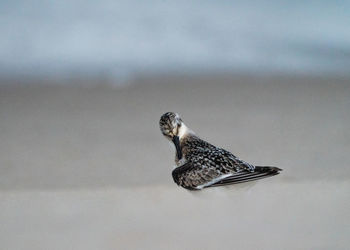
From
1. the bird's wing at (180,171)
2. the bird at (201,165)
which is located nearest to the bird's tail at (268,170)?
the bird at (201,165)

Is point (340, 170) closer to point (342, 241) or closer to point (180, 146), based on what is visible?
point (342, 241)

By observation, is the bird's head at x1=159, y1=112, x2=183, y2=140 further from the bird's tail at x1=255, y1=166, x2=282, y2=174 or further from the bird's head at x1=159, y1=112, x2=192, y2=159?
the bird's tail at x1=255, y1=166, x2=282, y2=174

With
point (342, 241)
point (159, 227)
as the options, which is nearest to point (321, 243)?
point (342, 241)

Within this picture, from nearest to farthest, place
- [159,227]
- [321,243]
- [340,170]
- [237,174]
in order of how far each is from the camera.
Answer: [237,174], [321,243], [159,227], [340,170]

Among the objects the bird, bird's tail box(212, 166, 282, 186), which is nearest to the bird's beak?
the bird

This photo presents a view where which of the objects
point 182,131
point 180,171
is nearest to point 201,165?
point 180,171

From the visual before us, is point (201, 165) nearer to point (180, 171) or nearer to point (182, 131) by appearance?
point (180, 171)

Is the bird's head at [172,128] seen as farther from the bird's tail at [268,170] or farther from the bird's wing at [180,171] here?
the bird's tail at [268,170]

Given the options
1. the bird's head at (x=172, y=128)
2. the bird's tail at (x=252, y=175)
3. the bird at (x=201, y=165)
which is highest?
the bird's head at (x=172, y=128)
